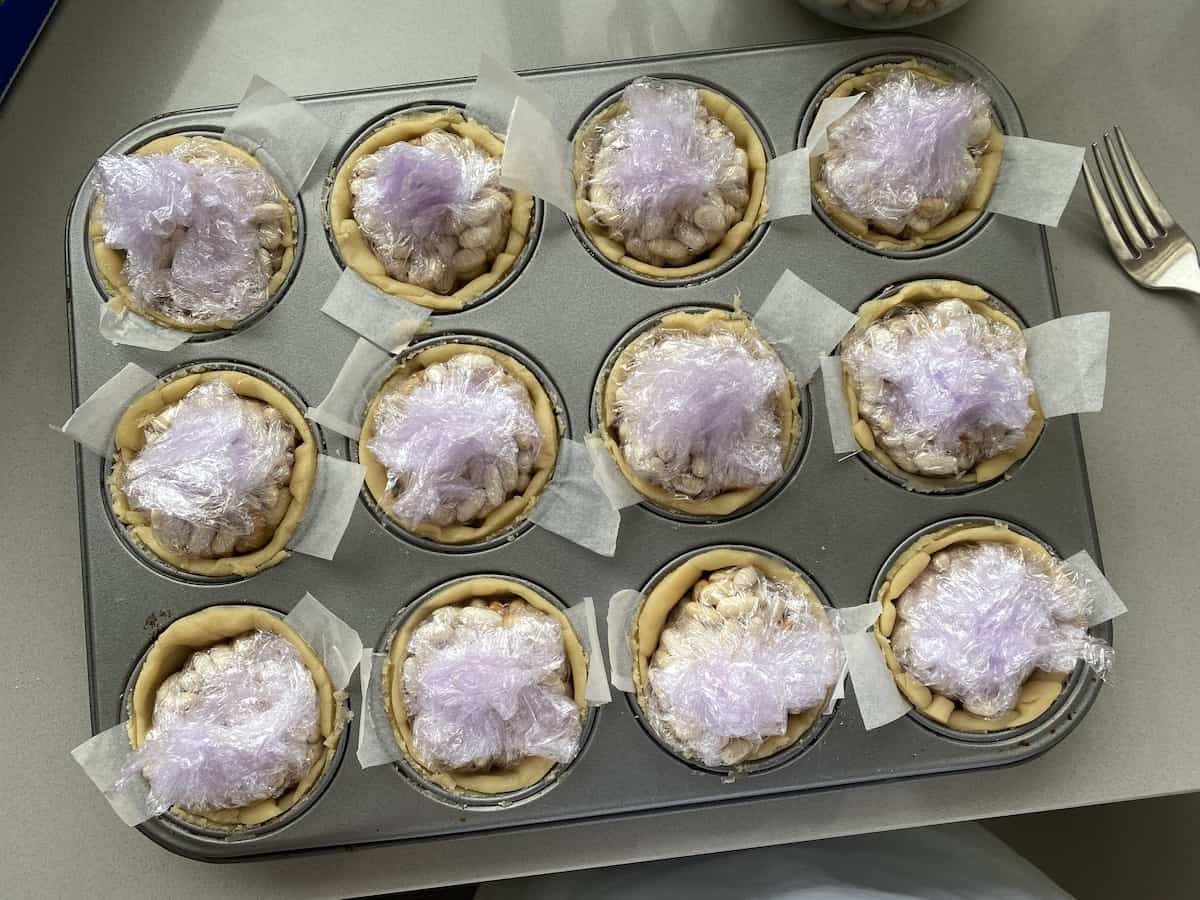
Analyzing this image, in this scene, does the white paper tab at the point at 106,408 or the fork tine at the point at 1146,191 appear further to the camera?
the fork tine at the point at 1146,191

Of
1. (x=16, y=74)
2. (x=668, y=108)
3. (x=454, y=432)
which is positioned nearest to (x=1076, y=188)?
(x=668, y=108)

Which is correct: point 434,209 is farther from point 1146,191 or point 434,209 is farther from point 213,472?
point 1146,191

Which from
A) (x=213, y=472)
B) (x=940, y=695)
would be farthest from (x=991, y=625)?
(x=213, y=472)

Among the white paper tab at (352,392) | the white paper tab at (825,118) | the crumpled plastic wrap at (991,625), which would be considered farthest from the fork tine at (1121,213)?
the white paper tab at (352,392)

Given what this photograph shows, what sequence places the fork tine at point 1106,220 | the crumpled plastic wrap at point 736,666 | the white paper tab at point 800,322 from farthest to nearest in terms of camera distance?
the fork tine at point 1106,220
the white paper tab at point 800,322
the crumpled plastic wrap at point 736,666

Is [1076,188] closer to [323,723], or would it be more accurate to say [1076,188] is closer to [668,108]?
[668,108]

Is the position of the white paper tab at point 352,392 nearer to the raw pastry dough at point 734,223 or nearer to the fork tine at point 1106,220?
the raw pastry dough at point 734,223
